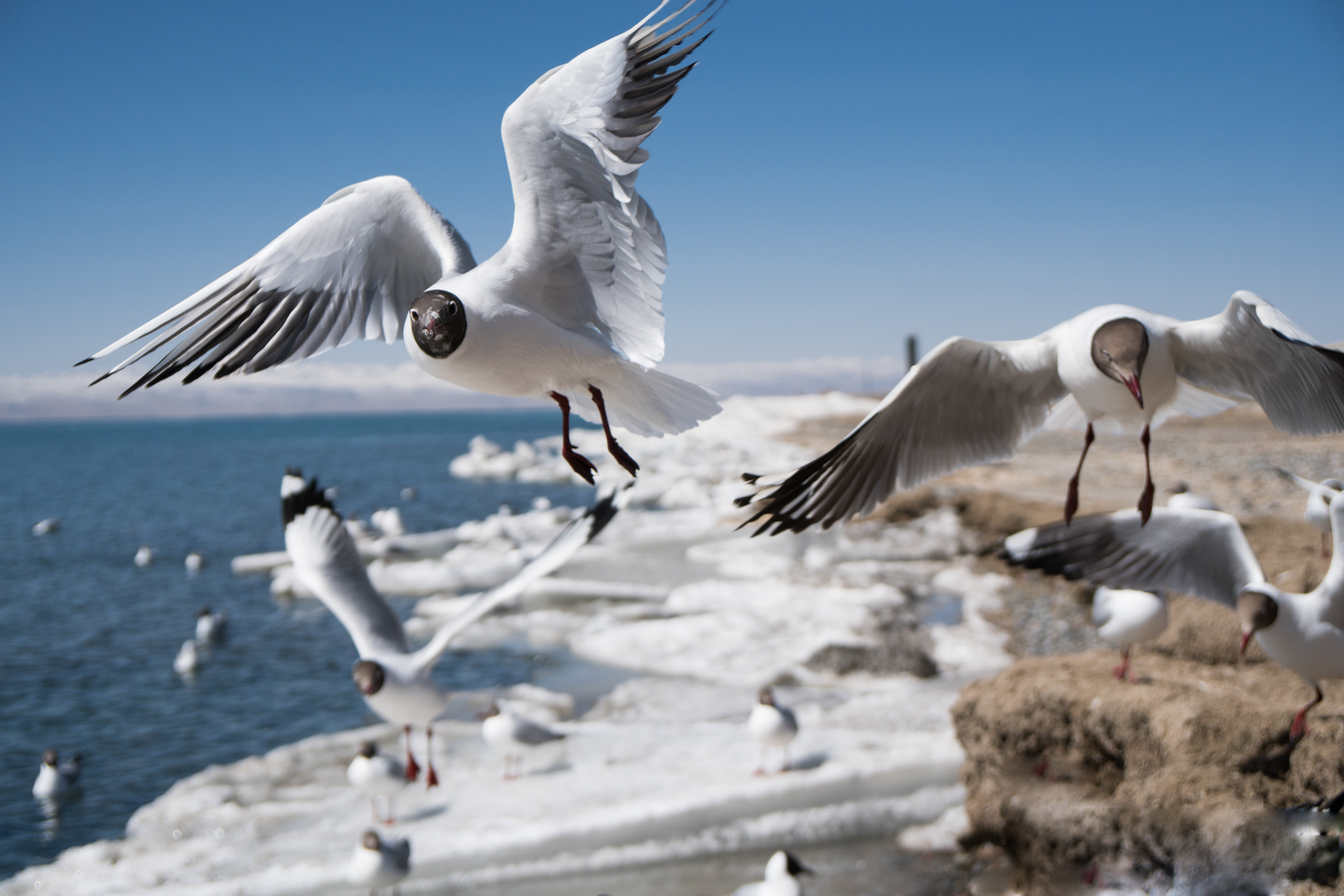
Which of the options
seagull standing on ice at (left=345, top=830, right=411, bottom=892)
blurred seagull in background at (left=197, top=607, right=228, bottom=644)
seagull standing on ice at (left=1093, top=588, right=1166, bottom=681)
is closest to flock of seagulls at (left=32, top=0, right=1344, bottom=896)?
seagull standing on ice at (left=1093, top=588, right=1166, bottom=681)

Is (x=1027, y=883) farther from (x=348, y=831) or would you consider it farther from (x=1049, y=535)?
(x=348, y=831)

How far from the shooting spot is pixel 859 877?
7.44 m

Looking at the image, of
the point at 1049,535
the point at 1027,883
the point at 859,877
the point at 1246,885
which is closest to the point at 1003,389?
the point at 1049,535

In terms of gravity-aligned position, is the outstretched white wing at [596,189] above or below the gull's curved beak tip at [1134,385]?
above

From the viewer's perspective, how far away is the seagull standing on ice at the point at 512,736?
9312 millimetres

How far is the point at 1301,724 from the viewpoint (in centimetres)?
494

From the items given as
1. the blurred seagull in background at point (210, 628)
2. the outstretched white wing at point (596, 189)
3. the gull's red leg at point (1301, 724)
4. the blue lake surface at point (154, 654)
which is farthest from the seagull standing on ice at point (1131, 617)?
the blurred seagull in background at point (210, 628)

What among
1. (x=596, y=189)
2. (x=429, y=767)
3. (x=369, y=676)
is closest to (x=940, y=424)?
(x=596, y=189)

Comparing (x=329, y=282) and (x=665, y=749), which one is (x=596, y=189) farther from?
(x=665, y=749)

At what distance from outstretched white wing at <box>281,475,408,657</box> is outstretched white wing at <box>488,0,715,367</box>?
5400mm

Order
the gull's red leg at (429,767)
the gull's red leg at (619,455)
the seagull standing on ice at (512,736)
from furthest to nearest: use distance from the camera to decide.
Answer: the seagull standing on ice at (512,736) → the gull's red leg at (429,767) → the gull's red leg at (619,455)

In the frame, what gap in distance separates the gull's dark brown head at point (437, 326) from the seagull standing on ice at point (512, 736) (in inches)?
332

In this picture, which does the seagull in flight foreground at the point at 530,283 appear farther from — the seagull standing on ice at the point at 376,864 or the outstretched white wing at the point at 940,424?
the seagull standing on ice at the point at 376,864

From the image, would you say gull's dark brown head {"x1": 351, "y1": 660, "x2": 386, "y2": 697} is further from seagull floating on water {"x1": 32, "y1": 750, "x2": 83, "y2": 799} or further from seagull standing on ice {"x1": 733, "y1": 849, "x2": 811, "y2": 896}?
seagull floating on water {"x1": 32, "y1": 750, "x2": 83, "y2": 799}
